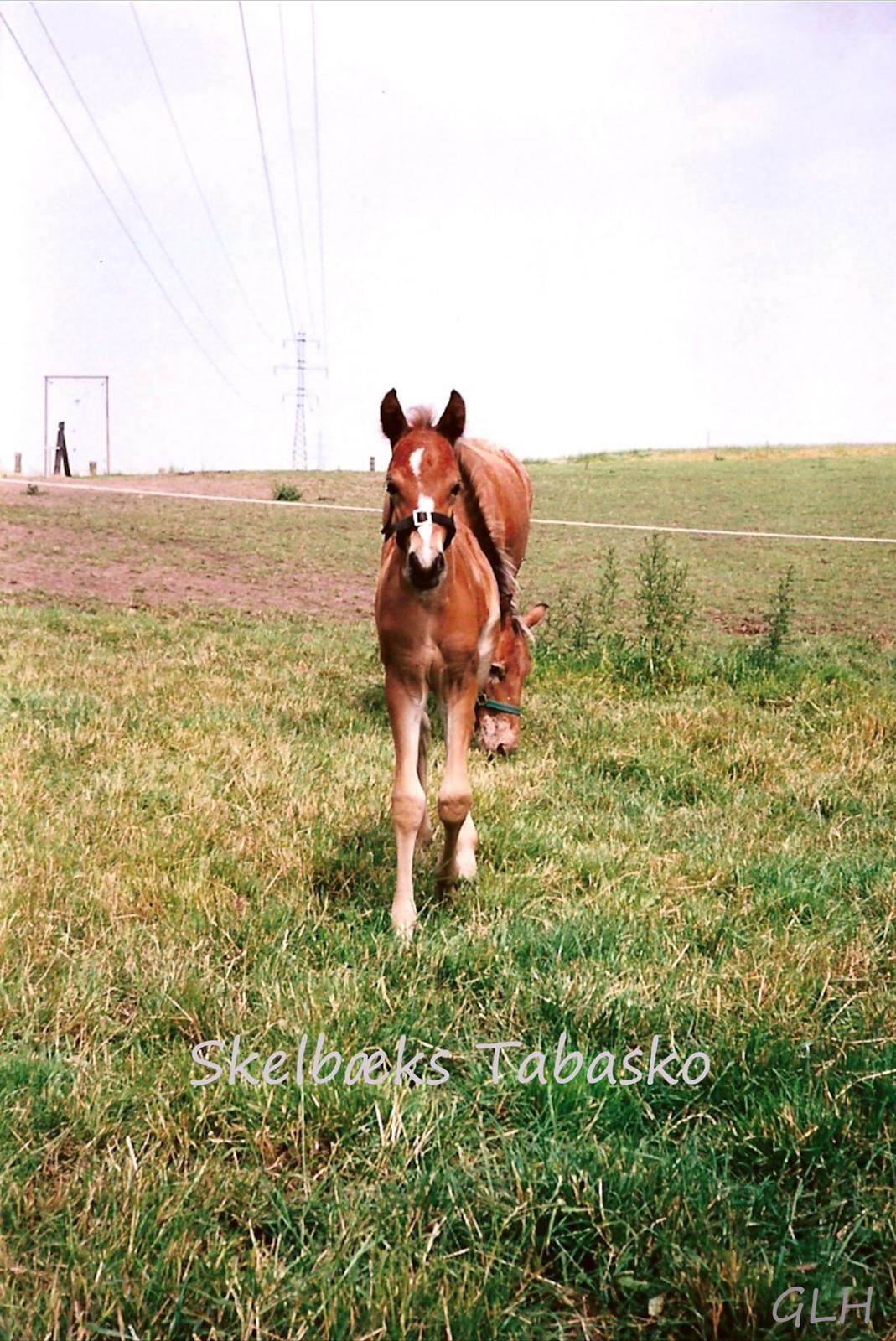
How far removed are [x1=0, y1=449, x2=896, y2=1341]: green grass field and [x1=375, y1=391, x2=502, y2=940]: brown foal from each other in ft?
1.00

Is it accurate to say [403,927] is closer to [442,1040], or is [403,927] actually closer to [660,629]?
[442,1040]

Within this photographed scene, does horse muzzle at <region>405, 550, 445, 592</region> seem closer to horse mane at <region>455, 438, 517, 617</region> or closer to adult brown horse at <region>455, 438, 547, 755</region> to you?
adult brown horse at <region>455, 438, 547, 755</region>

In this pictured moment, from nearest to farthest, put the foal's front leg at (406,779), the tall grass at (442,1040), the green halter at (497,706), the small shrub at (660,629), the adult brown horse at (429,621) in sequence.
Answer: the tall grass at (442,1040)
the adult brown horse at (429,621)
the foal's front leg at (406,779)
the green halter at (497,706)
the small shrub at (660,629)

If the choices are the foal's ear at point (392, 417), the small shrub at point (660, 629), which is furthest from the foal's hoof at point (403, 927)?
the small shrub at point (660, 629)

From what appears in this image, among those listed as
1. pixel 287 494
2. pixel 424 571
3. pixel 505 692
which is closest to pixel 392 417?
pixel 424 571

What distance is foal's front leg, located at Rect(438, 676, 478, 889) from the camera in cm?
419

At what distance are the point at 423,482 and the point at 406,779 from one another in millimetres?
1185

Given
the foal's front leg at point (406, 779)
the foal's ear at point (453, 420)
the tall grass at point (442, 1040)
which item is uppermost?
the foal's ear at point (453, 420)

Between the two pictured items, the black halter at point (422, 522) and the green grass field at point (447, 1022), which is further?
the black halter at point (422, 522)

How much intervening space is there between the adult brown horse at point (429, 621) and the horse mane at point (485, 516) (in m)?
0.03

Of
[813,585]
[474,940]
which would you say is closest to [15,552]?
[813,585]

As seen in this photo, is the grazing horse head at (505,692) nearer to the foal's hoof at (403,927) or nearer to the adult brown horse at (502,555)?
the adult brown horse at (502,555)

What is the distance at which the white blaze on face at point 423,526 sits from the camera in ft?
12.0

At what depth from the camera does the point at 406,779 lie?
167 inches
